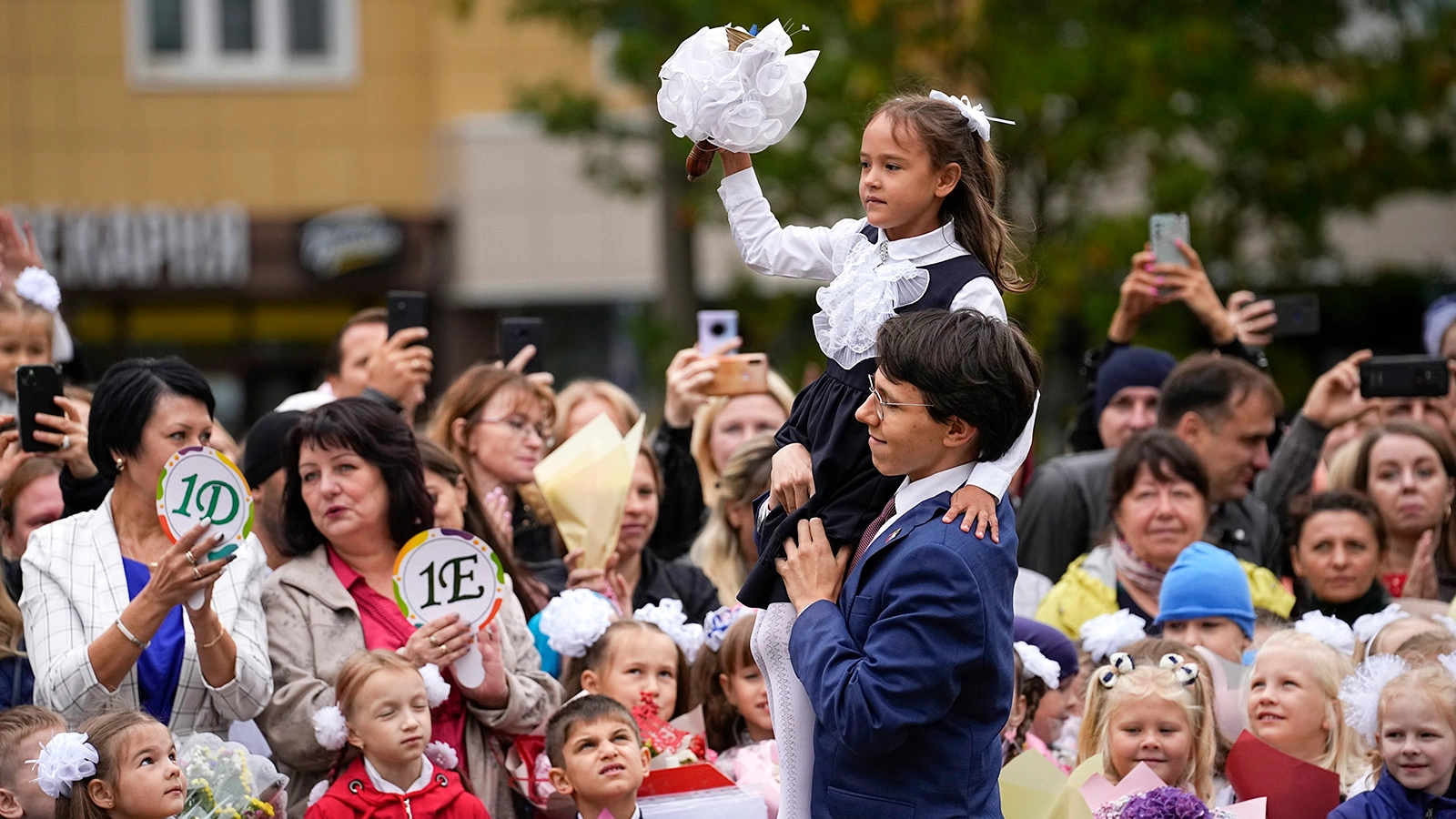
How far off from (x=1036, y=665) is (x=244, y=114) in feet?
48.3

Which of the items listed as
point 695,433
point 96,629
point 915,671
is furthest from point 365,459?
point 695,433

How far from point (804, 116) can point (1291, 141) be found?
129 inches

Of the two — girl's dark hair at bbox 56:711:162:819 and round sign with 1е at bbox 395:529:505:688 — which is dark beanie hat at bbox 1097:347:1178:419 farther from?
girl's dark hair at bbox 56:711:162:819

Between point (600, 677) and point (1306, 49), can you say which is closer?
point (600, 677)

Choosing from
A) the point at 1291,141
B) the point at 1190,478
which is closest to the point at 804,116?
the point at 1291,141

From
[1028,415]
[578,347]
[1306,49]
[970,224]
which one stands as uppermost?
[1306,49]

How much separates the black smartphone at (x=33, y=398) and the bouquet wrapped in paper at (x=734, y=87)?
207cm

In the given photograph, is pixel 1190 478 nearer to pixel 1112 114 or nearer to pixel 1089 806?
pixel 1089 806

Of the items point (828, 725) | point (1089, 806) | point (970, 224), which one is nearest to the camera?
point (828, 725)

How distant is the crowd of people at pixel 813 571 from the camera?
304 centimetres

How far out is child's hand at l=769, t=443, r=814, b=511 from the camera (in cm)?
329

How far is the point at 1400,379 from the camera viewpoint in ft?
19.3

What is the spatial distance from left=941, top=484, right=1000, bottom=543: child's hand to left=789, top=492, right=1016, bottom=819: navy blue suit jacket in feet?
0.06

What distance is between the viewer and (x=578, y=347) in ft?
Result: 58.1
